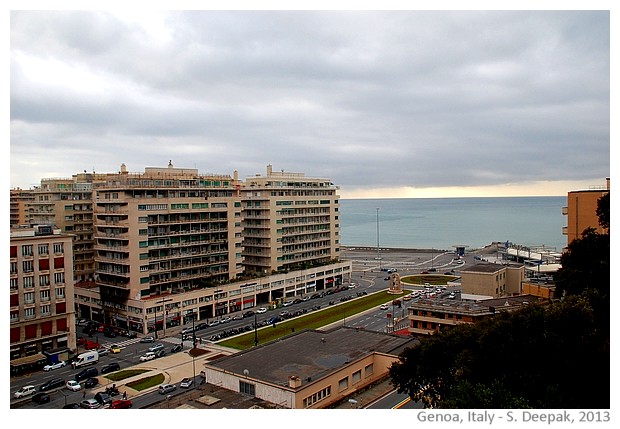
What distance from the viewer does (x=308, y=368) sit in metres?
26.1

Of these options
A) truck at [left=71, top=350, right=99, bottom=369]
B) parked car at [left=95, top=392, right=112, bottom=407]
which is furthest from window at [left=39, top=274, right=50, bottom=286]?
parked car at [left=95, top=392, right=112, bottom=407]

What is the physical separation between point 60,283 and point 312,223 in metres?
30.7

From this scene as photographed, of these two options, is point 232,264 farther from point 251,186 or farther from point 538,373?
point 538,373

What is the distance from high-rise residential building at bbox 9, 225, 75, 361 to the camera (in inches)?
1314

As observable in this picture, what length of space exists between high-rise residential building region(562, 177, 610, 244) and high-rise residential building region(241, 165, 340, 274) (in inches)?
1179

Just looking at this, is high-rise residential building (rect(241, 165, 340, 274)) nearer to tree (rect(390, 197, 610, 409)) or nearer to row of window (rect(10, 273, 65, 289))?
row of window (rect(10, 273, 65, 289))

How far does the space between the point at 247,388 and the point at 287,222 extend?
111 ft

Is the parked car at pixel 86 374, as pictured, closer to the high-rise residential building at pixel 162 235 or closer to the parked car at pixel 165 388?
the parked car at pixel 165 388

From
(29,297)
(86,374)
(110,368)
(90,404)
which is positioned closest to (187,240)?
(29,297)

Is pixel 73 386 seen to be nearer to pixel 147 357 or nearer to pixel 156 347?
pixel 147 357

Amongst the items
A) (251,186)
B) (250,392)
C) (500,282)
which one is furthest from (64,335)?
(500,282)

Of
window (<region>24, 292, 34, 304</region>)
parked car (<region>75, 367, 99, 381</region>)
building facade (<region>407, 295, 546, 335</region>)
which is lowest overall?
parked car (<region>75, 367, 99, 381</region>)

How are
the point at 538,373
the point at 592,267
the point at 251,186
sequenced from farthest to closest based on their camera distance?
1. the point at 251,186
2. the point at 592,267
3. the point at 538,373

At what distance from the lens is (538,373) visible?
13648 mm
